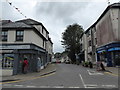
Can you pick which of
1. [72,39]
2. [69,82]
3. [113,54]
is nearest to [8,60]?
[69,82]

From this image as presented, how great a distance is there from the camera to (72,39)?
136ft

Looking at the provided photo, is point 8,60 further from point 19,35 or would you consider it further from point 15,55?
point 19,35

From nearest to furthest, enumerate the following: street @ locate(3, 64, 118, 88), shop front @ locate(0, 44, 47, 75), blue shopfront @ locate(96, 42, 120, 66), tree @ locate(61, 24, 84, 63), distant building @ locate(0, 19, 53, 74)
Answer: street @ locate(3, 64, 118, 88) < shop front @ locate(0, 44, 47, 75) < distant building @ locate(0, 19, 53, 74) < blue shopfront @ locate(96, 42, 120, 66) < tree @ locate(61, 24, 84, 63)

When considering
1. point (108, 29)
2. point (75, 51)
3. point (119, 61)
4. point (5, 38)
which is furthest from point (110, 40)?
point (75, 51)

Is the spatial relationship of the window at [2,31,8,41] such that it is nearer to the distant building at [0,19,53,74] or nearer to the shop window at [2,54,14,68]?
the distant building at [0,19,53,74]

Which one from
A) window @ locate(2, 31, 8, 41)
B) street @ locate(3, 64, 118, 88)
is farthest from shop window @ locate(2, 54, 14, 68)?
street @ locate(3, 64, 118, 88)

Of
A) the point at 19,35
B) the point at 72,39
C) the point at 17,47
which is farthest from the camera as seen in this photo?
the point at 72,39

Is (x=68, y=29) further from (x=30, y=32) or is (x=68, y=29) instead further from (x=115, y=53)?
(x=30, y=32)

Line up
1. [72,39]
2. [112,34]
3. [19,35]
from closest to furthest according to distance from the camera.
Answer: [19,35] < [112,34] < [72,39]

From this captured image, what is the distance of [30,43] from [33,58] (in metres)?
2.26

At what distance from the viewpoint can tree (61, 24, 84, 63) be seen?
4128cm

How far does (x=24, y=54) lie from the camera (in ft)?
48.6

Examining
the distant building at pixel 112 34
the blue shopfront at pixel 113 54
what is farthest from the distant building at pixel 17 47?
the distant building at pixel 112 34

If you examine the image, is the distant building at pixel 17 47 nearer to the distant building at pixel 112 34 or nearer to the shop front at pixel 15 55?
the shop front at pixel 15 55
